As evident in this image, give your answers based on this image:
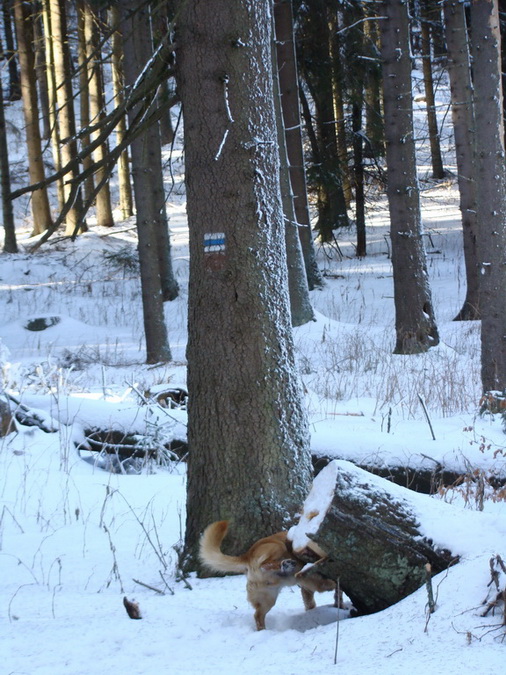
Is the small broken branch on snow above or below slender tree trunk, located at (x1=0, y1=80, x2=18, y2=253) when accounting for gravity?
below

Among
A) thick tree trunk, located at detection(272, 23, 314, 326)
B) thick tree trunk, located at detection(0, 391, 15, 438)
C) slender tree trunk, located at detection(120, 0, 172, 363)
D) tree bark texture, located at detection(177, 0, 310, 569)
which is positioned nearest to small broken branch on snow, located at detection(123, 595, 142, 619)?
tree bark texture, located at detection(177, 0, 310, 569)

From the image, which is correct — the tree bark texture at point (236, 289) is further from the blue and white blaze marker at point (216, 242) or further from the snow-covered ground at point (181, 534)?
the snow-covered ground at point (181, 534)

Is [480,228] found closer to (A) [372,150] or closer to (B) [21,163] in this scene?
(A) [372,150]

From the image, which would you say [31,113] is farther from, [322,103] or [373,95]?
[373,95]

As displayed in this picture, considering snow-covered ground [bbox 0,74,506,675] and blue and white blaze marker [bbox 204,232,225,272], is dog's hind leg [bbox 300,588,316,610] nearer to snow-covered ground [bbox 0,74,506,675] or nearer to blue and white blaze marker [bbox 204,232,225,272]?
snow-covered ground [bbox 0,74,506,675]

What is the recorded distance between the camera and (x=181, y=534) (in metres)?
4.02

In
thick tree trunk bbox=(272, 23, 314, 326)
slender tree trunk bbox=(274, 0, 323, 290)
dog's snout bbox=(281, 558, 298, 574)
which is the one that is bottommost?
dog's snout bbox=(281, 558, 298, 574)

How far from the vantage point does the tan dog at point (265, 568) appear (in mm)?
2857

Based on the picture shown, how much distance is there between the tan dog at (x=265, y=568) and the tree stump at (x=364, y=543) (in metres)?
0.06

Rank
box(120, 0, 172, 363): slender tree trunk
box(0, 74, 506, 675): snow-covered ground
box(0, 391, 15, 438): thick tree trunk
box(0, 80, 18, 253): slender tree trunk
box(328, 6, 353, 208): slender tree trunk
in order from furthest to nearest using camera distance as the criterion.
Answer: box(0, 80, 18, 253): slender tree trunk → box(328, 6, 353, 208): slender tree trunk → box(120, 0, 172, 363): slender tree trunk → box(0, 391, 15, 438): thick tree trunk → box(0, 74, 506, 675): snow-covered ground

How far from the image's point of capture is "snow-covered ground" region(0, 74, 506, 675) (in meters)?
2.49

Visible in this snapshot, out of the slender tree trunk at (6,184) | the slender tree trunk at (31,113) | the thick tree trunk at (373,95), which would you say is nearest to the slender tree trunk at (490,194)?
the thick tree trunk at (373,95)

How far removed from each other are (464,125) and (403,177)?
281 centimetres

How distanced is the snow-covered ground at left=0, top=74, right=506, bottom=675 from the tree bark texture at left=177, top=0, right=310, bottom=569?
1.59 feet
